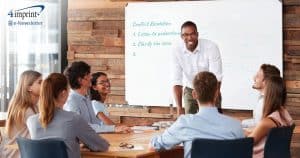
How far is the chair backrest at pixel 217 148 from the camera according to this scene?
379cm

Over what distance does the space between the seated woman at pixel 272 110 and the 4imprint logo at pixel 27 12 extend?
16.7 ft

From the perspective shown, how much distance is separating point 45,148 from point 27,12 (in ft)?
17.3

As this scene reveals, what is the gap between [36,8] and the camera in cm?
902

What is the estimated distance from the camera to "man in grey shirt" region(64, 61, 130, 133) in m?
5.48

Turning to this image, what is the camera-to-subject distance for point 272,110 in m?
4.57

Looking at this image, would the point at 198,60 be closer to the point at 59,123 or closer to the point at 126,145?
the point at 126,145

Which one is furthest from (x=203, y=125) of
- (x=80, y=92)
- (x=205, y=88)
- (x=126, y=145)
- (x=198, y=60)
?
(x=198, y=60)

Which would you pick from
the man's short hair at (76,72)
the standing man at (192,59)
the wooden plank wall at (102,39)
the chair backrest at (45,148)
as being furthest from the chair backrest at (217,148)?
the wooden plank wall at (102,39)

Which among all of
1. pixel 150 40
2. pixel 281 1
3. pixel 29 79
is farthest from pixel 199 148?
pixel 150 40

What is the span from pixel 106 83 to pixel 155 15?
228 centimetres

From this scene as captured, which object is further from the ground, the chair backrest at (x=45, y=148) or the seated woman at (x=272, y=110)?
the seated woman at (x=272, y=110)

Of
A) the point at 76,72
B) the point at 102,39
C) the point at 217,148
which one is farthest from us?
the point at 102,39

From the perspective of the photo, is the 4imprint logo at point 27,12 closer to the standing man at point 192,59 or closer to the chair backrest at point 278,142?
the standing man at point 192,59

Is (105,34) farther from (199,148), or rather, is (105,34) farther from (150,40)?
(199,148)
